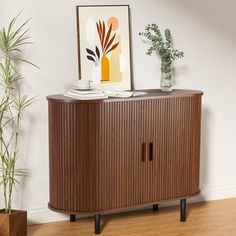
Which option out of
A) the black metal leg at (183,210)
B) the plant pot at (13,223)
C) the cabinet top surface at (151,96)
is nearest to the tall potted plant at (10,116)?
the plant pot at (13,223)

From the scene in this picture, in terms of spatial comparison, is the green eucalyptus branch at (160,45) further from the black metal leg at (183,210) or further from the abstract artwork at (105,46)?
the black metal leg at (183,210)

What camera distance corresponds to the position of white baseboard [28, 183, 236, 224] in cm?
408

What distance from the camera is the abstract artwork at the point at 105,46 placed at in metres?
4.04

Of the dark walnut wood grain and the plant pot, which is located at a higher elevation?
the dark walnut wood grain

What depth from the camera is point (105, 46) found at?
413 cm

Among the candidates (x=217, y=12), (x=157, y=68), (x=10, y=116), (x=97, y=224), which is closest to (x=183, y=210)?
(x=97, y=224)

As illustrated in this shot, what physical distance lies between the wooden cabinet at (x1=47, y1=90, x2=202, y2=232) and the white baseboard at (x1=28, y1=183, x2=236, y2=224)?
0.74ft

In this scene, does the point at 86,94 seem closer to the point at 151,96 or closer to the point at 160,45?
the point at 151,96

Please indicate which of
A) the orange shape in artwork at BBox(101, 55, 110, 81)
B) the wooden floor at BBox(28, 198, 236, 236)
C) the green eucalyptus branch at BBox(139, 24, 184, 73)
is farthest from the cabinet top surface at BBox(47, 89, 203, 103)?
the wooden floor at BBox(28, 198, 236, 236)

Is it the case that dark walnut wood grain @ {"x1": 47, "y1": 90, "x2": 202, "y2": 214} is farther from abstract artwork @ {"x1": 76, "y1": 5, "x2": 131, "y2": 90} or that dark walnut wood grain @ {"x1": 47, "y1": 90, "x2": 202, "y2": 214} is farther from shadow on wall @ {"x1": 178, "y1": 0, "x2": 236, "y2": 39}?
shadow on wall @ {"x1": 178, "y1": 0, "x2": 236, "y2": 39}

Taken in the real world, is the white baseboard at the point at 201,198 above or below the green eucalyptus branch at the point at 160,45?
below

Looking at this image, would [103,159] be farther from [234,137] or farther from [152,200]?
[234,137]

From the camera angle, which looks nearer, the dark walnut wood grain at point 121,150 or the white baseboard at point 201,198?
the dark walnut wood grain at point 121,150

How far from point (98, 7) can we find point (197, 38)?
0.92 m
